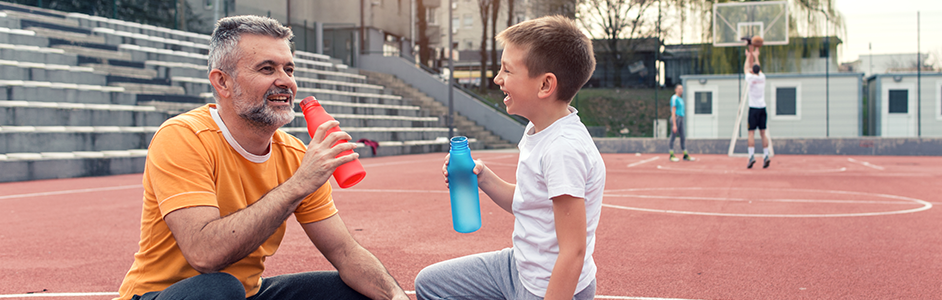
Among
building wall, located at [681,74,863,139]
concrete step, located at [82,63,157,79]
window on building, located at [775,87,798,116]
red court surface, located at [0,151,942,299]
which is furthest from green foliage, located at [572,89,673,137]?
red court surface, located at [0,151,942,299]

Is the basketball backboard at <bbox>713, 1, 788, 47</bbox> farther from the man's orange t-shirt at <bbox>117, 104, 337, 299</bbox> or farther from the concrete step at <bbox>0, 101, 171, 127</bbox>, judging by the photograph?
the man's orange t-shirt at <bbox>117, 104, 337, 299</bbox>

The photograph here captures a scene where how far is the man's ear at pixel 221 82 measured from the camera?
2.12 meters

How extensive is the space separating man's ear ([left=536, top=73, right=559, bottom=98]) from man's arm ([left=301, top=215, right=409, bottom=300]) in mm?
930

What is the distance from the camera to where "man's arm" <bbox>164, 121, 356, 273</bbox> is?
189cm

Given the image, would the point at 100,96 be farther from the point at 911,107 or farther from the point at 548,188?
the point at 911,107

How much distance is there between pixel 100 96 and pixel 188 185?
12662 millimetres

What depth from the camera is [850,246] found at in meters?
4.64

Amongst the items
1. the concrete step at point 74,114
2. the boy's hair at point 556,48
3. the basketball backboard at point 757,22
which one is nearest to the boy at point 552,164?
the boy's hair at point 556,48

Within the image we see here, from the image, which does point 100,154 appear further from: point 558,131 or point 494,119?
point 494,119

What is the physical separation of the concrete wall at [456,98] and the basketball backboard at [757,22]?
7605 millimetres

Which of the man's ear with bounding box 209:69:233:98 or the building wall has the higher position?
the building wall

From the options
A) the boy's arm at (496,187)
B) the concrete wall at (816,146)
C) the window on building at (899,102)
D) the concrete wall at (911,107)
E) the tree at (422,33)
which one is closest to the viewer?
the boy's arm at (496,187)

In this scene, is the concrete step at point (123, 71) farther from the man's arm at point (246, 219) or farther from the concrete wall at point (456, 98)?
the man's arm at point (246, 219)

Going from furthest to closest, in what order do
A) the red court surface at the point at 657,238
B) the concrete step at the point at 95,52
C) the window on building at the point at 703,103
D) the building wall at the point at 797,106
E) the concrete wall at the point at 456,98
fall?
1. the concrete wall at the point at 456,98
2. the window on building at the point at 703,103
3. the building wall at the point at 797,106
4. the concrete step at the point at 95,52
5. the red court surface at the point at 657,238
